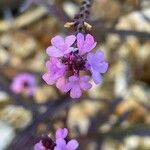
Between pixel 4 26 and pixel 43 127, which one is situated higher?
pixel 4 26

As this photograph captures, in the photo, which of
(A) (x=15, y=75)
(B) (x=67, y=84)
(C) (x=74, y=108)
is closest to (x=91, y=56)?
(B) (x=67, y=84)

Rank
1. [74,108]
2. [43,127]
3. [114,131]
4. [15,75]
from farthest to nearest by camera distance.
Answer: [74,108] < [15,75] < [43,127] < [114,131]

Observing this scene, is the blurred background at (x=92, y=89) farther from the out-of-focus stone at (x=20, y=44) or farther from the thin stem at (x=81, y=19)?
the thin stem at (x=81, y=19)

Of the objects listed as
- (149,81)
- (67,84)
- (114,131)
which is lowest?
(67,84)

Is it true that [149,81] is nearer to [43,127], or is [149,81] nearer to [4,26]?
[4,26]

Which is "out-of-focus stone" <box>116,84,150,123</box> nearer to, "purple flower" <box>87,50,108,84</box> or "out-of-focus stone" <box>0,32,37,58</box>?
"out-of-focus stone" <box>0,32,37,58</box>

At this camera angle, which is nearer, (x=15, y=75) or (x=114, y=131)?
(x=114, y=131)

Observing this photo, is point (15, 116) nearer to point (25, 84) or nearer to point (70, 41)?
point (25, 84)
